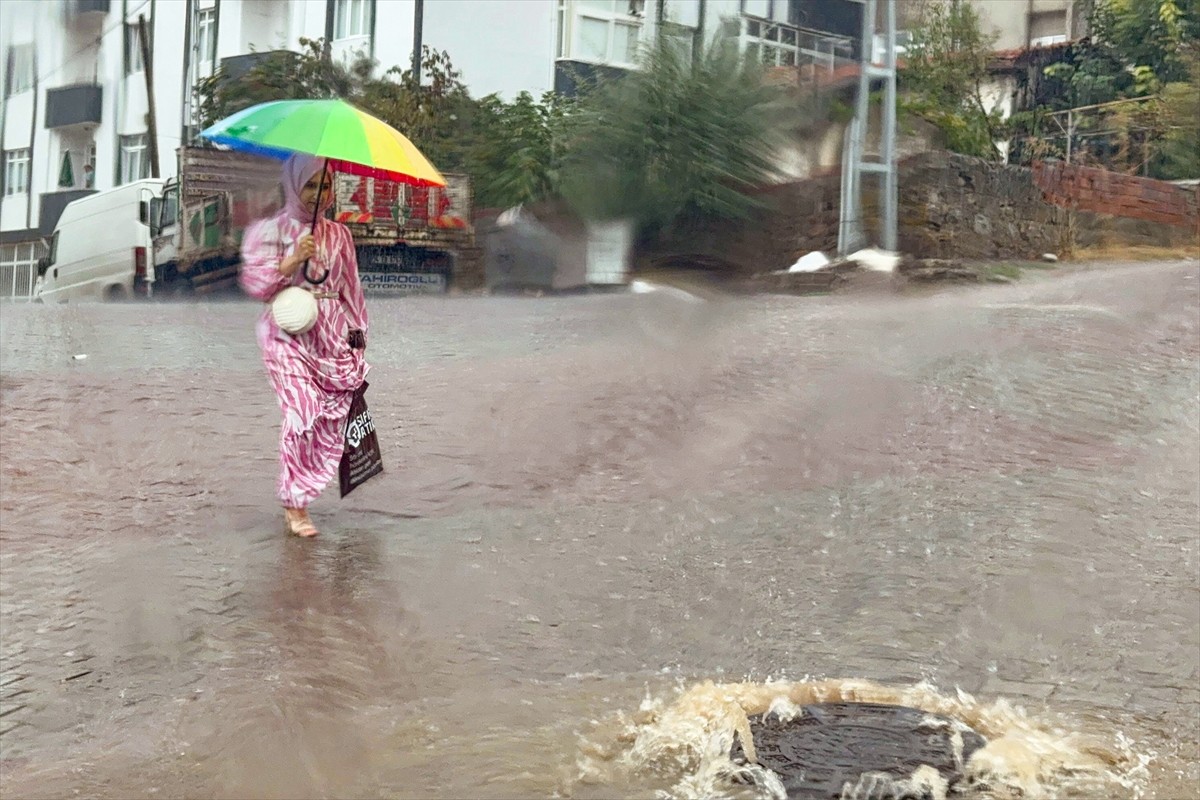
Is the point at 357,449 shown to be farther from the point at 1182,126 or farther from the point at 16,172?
the point at 1182,126

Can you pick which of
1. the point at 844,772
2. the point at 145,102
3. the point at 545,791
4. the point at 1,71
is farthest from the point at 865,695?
the point at 1,71

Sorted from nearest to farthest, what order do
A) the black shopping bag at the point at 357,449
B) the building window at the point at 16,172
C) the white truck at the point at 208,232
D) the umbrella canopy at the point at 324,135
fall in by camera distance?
1. the umbrella canopy at the point at 324,135
2. the black shopping bag at the point at 357,449
3. the white truck at the point at 208,232
4. the building window at the point at 16,172

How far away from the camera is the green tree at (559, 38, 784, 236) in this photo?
5656 mm

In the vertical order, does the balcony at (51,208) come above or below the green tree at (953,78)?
below

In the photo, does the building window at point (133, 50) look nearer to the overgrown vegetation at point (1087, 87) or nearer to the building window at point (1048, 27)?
the overgrown vegetation at point (1087, 87)

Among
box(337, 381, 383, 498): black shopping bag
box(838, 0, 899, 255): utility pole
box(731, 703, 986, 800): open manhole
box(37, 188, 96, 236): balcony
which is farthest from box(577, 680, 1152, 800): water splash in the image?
box(37, 188, 96, 236): balcony

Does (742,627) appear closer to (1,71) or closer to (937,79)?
(937,79)

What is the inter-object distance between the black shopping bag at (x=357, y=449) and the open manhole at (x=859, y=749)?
78.9 inches

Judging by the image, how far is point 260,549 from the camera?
527 cm

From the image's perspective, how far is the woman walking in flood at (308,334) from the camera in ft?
16.5

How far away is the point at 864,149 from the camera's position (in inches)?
240

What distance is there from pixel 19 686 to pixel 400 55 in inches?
112

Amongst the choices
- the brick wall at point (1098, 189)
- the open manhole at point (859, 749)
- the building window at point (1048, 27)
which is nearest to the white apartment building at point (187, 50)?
the building window at point (1048, 27)

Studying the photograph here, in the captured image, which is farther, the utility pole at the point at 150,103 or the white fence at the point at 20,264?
the white fence at the point at 20,264
